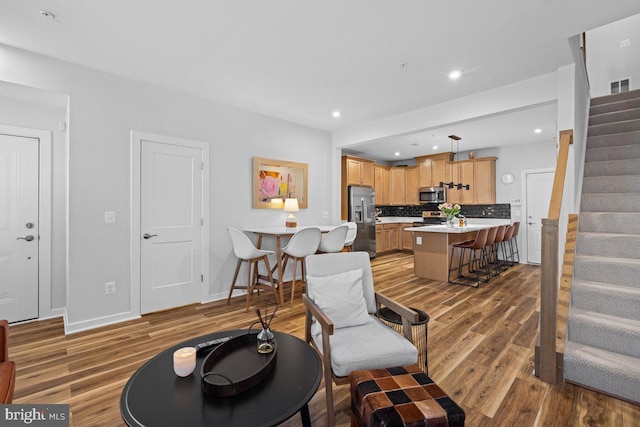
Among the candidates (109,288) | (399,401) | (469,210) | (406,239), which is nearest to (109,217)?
(109,288)

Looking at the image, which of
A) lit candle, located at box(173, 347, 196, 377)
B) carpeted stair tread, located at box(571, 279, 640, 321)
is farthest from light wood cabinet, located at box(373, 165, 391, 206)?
lit candle, located at box(173, 347, 196, 377)

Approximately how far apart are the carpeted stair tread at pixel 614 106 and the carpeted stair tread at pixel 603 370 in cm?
→ 375

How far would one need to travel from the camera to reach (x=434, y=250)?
4.99 m

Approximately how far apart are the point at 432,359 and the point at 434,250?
9.33 feet

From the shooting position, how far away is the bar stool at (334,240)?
13.2 feet

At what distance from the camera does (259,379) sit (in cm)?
129

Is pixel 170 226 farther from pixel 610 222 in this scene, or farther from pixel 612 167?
pixel 612 167

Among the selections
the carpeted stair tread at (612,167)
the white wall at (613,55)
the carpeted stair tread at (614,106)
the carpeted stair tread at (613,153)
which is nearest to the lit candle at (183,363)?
the carpeted stair tread at (612,167)

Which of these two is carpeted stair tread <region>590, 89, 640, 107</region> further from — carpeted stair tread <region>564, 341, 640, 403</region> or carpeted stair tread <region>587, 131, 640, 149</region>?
carpeted stair tread <region>564, 341, 640, 403</region>

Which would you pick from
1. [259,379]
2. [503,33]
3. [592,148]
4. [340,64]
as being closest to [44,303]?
[259,379]

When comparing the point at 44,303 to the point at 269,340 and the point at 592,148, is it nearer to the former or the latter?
the point at 269,340

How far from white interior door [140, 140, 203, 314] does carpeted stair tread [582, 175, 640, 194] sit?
15.1 ft

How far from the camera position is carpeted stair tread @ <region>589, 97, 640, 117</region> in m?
4.01

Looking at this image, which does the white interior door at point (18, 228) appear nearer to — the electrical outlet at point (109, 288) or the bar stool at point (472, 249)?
the electrical outlet at point (109, 288)
